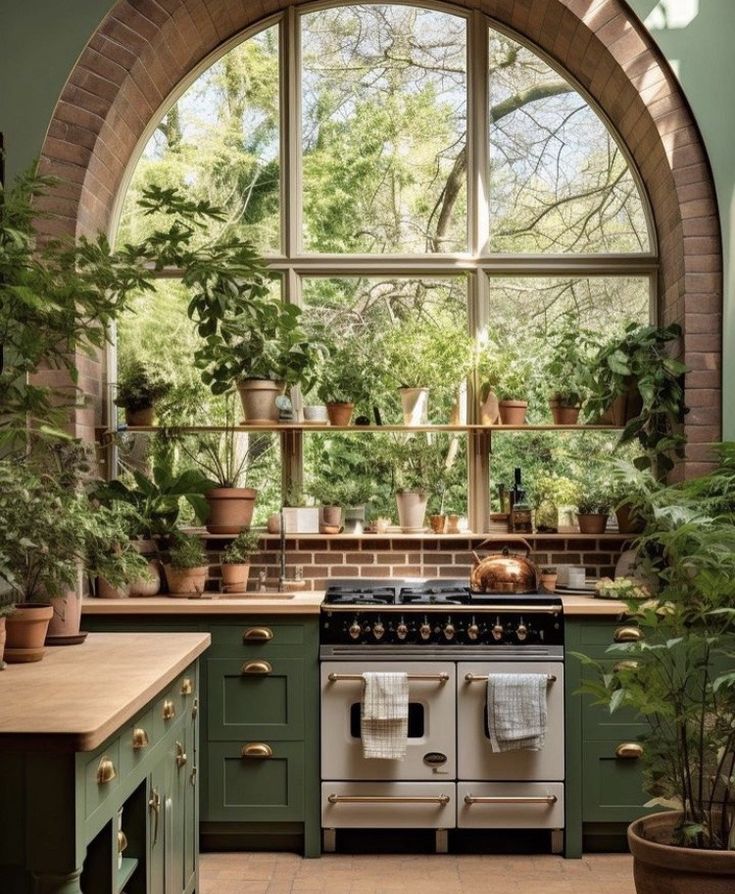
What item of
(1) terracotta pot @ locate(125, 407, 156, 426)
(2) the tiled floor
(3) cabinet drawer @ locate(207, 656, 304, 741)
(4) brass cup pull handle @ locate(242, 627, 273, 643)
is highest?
(1) terracotta pot @ locate(125, 407, 156, 426)

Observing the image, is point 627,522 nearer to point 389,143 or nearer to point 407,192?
point 407,192

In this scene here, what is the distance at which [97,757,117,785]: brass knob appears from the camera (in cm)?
267

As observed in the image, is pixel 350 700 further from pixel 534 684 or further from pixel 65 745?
pixel 65 745

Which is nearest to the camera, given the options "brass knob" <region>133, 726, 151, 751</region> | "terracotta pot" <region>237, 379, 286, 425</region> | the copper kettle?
"brass knob" <region>133, 726, 151, 751</region>

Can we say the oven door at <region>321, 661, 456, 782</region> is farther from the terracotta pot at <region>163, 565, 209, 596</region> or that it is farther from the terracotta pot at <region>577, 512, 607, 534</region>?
the terracotta pot at <region>577, 512, 607, 534</region>

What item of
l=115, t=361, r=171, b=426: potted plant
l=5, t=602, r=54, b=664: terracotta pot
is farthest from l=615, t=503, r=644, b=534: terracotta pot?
l=5, t=602, r=54, b=664: terracotta pot

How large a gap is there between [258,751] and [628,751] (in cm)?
156

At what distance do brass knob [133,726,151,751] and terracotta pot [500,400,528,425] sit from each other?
2.92m

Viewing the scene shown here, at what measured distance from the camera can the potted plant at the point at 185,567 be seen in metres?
5.27

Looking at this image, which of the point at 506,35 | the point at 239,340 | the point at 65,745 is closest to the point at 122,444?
the point at 239,340

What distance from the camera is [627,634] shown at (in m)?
4.91

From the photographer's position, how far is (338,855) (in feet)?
16.2

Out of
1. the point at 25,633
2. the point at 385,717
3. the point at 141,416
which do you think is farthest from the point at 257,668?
the point at 25,633

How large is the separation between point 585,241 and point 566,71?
0.84 m
